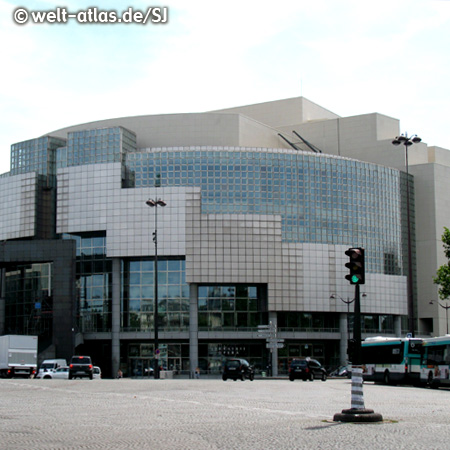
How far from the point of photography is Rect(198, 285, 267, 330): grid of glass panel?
262 feet

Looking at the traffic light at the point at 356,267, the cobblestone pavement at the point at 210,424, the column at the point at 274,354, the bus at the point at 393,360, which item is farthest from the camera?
the column at the point at 274,354

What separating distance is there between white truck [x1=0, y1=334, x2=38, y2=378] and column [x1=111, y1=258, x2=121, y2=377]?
18.4 m

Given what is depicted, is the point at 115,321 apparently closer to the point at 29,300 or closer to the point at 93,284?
the point at 93,284

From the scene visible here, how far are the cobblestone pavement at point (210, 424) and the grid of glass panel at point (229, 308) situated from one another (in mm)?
51824

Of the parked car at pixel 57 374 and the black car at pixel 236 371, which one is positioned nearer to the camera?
the black car at pixel 236 371

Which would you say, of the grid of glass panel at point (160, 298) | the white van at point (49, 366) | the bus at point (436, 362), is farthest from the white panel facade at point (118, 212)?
the bus at point (436, 362)

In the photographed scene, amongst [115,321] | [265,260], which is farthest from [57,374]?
[265,260]

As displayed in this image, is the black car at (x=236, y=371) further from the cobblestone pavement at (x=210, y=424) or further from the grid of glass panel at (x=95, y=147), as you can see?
the grid of glass panel at (x=95, y=147)

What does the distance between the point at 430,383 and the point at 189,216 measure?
40.4 meters

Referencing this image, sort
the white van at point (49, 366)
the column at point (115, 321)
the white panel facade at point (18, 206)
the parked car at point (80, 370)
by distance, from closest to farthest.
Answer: the parked car at point (80, 370)
the white van at point (49, 366)
the column at point (115, 321)
the white panel facade at point (18, 206)

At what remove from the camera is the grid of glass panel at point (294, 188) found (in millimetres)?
80562

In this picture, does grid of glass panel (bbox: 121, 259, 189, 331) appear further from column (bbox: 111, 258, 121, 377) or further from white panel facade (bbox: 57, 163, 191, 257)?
white panel facade (bbox: 57, 163, 191, 257)

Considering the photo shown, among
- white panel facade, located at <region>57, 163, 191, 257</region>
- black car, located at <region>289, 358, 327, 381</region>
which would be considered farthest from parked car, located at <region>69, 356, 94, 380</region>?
white panel facade, located at <region>57, 163, 191, 257</region>

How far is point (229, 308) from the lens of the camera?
80250 millimetres
